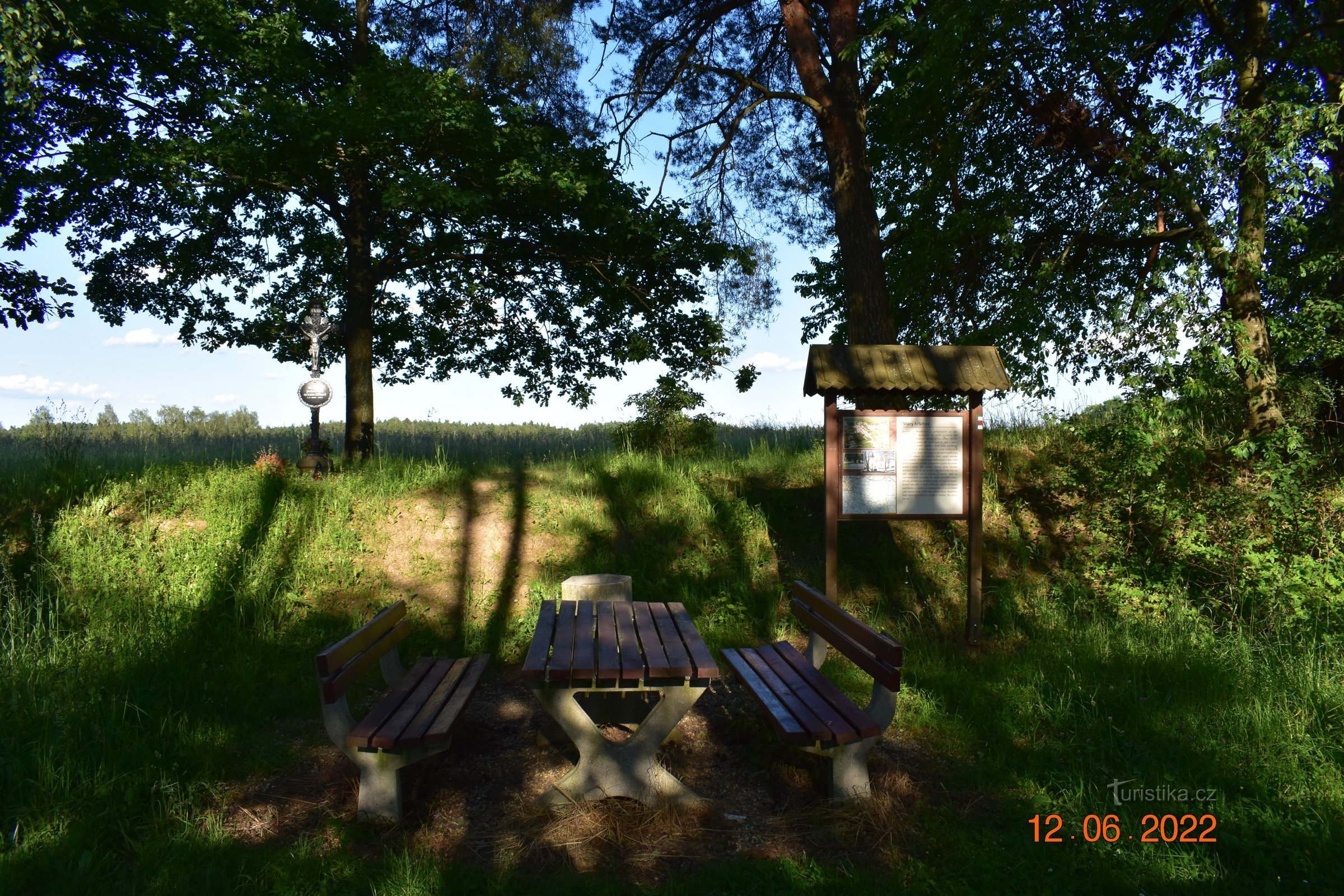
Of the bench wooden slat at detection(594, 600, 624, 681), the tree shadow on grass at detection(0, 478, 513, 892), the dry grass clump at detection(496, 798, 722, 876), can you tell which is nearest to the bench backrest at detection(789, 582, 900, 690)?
the dry grass clump at detection(496, 798, 722, 876)

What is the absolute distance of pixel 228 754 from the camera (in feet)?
16.4

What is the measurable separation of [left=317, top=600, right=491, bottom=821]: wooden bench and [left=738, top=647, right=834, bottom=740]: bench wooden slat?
1.83m

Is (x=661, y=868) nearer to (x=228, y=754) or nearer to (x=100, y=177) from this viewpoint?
(x=228, y=754)

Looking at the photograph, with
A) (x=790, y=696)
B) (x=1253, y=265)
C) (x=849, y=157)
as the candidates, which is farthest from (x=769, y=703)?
(x=1253, y=265)

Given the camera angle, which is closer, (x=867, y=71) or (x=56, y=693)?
(x=56, y=693)

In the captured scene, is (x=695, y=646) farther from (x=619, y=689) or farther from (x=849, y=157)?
(x=849, y=157)

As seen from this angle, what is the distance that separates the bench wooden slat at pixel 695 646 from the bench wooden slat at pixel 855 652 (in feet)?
2.47

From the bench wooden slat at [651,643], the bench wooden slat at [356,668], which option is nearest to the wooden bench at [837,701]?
the bench wooden slat at [651,643]

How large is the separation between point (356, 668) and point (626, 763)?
1545mm

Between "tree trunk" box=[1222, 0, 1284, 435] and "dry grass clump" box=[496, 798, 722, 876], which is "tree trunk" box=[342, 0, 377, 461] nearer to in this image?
"dry grass clump" box=[496, 798, 722, 876]

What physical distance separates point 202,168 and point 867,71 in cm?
918

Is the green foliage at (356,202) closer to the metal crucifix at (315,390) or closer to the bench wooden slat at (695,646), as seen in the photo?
the metal crucifix at (315,390)

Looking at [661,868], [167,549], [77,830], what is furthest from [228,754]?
[167,549]

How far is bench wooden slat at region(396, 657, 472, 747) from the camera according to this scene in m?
4.06
